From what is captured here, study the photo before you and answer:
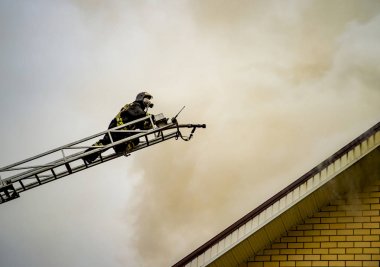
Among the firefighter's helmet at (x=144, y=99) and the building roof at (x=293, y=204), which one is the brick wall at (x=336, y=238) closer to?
the building roof at (x=293, y=204)

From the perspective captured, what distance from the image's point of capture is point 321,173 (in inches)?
395

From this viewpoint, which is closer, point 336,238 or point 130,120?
point 336,238

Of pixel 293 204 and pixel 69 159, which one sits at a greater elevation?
pixel 69 159

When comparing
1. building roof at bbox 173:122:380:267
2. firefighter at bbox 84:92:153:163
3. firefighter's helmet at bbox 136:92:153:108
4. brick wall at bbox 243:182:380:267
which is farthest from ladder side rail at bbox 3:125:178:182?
brick wall at bbox 243:182:380:267

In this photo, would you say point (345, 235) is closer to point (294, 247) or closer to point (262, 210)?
point (294, 247)

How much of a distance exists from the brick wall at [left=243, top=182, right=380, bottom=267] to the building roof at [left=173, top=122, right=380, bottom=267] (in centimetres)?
20

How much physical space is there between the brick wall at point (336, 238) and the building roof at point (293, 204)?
0.66 feet

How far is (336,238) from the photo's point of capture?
9.27 metres

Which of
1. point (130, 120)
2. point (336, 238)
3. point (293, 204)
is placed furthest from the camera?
point (130, 120)

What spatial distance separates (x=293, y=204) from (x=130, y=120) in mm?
4295

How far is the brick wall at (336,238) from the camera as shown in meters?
8.93

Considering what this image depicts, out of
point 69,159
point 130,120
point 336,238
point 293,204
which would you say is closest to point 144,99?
point 130,120

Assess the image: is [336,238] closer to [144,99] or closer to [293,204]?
[293,204]

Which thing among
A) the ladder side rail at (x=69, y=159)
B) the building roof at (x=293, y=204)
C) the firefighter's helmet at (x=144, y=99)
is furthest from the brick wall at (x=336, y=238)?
the firefighter's helmet at (x=144, y=99)
